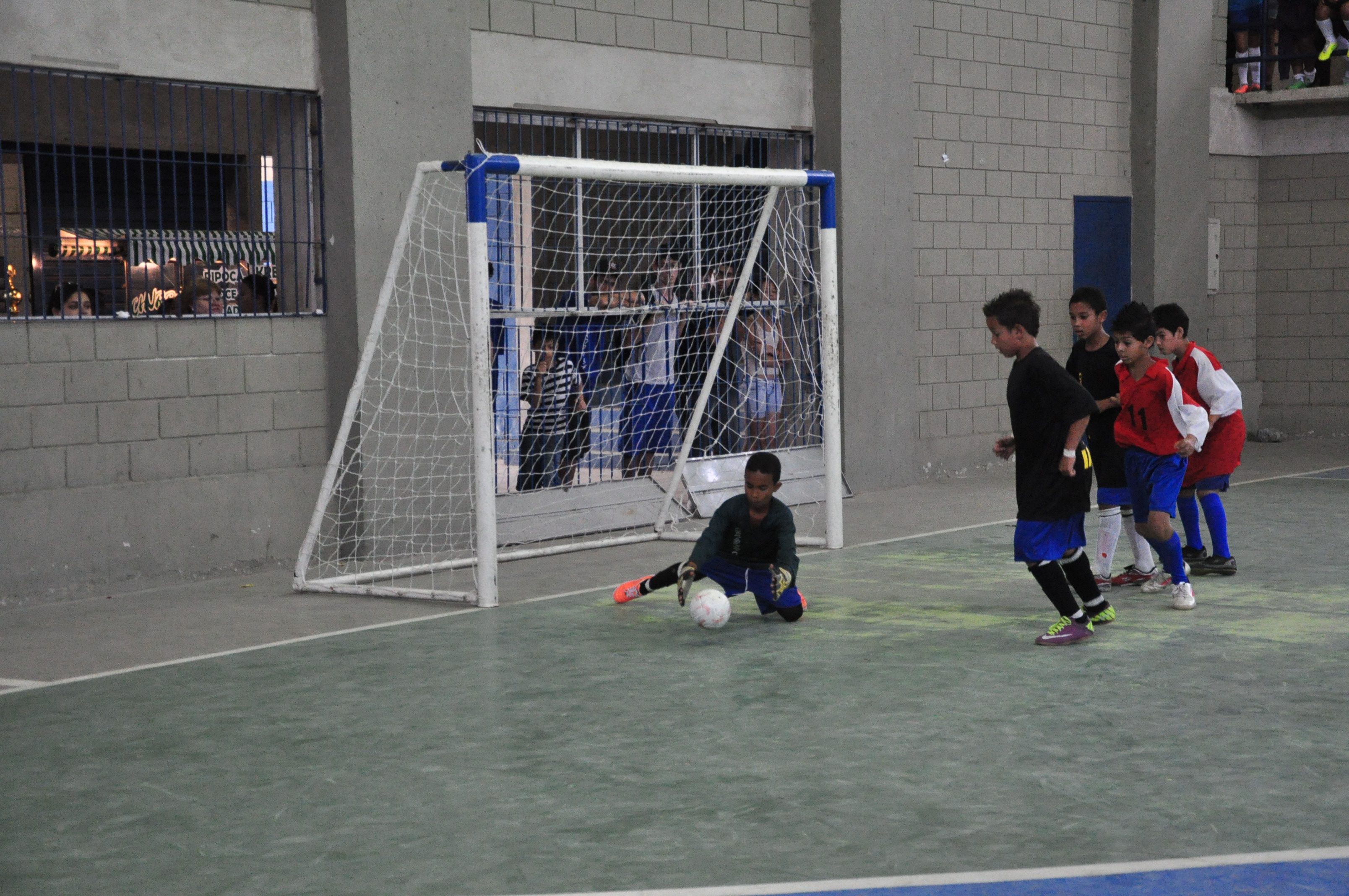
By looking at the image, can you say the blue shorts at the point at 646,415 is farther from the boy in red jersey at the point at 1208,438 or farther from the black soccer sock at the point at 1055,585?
the black soccer sock at the point at 1055,585

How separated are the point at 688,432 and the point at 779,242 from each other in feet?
9.90

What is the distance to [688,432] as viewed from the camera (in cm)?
1031

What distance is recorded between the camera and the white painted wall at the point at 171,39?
8398 mm

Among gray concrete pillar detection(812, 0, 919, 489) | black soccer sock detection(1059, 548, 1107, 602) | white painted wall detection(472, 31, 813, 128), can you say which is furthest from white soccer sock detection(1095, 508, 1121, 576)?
white painted wall detection(472, 31, 813, 128)

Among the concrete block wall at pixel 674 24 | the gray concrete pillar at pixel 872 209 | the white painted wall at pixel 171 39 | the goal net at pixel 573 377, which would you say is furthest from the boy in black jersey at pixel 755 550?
the gray concrete pillar at pixel 872 209

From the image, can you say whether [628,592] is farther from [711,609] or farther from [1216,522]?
[1216,522]

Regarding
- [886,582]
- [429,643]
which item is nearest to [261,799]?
[429,643]

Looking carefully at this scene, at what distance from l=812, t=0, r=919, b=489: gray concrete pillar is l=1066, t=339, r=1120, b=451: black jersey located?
469cm

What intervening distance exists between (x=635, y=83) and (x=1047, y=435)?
5.90m

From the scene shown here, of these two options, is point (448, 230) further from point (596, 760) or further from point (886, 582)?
point (596, 760)

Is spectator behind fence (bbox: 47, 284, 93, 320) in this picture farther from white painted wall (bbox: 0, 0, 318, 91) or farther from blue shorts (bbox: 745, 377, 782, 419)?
blue shorts (bbox: 745, 377, 782, 419)

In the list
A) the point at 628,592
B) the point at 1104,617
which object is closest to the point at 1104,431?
the point at 1104,617

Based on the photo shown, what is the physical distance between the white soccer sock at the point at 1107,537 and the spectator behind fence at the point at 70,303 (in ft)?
19.5

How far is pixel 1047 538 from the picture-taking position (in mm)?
6699
